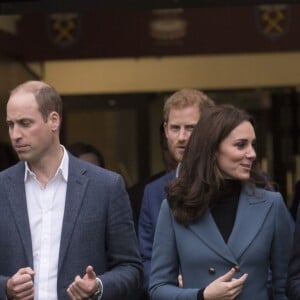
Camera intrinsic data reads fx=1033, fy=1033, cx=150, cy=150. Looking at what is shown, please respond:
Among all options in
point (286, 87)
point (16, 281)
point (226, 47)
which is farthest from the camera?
point (286, 87)

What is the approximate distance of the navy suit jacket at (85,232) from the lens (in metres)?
4.58

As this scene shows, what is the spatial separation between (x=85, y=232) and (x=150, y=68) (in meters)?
6.24

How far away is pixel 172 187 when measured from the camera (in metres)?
4.64

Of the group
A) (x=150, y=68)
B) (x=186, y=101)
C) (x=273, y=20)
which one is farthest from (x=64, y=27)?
(x=186, y=101)

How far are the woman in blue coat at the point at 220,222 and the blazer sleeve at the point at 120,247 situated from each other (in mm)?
142

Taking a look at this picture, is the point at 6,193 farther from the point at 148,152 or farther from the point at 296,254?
the point at 148,152

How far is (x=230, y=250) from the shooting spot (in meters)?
4.48

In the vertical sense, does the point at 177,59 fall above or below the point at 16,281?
above

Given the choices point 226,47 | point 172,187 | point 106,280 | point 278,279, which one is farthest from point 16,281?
point 226,47

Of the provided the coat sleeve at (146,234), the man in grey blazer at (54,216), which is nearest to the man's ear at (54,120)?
the man in grey blazer at (54,216)

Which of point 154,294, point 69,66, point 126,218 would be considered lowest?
point 154,294

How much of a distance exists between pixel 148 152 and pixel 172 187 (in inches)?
269

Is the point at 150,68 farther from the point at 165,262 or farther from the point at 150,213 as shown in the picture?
the point at 165,262

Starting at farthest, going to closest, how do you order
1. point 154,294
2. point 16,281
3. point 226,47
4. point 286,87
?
Answer: point 286,87 → point 226,47 → point 154,294 → point 16,281
